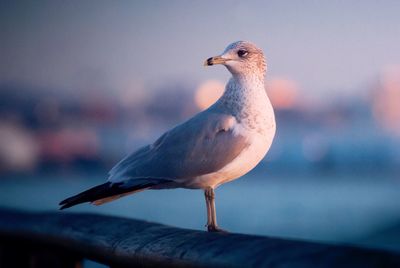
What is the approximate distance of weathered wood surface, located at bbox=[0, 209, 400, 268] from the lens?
5.37ft

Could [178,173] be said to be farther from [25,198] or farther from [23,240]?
[25,198]

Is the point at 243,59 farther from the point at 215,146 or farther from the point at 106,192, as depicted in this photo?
the point at 106,192

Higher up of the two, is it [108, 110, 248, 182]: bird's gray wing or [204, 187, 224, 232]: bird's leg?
[108, 110, 248, 182]: bird's gray wing

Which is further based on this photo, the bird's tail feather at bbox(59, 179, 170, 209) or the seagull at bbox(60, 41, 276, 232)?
the seagull at bbox(60, 41, 276, 232)

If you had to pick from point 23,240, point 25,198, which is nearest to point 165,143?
point 23,240

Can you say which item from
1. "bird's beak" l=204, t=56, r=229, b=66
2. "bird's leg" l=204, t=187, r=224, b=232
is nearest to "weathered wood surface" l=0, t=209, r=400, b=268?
"bird's leg" l=204, t=187, r=224, b=232

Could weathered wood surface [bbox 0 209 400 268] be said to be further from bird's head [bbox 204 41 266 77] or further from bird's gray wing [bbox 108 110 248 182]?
bird's head [bbox 204 41 266 77]

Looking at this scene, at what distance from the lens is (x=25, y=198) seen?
4372 centimetres

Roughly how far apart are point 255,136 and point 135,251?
0.88 m

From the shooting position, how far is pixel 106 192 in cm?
290

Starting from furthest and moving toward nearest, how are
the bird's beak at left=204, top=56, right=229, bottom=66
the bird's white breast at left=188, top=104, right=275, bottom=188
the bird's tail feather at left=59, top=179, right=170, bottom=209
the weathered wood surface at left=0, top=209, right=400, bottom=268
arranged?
the bird's beak at left=204, top=56, right=229, bottom=66 < the bird's white breast at left=188, top=104, right=275, bottom=188 < the bird's tail feather at left=59, top=179, right=170, bottom=209 < the weathered wood surface at left=0, top=209, right=400, bottom=268

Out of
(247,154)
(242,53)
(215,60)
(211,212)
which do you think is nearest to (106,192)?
(211,212)

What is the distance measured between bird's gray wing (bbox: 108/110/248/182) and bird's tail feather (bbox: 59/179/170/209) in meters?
0.04

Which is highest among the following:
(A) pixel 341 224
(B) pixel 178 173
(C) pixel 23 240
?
(B) pixel 178 173
